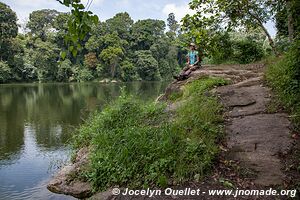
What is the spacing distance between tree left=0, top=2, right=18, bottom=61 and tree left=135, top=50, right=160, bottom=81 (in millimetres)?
23828

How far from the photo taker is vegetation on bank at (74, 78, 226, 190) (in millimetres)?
5098

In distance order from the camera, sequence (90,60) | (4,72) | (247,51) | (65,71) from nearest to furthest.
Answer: (247,51) < (4,72) < (65,71) < (90,60)

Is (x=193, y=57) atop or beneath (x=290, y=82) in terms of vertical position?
atop

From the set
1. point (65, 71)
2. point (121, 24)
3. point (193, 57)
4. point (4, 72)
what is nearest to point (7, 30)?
point (4, 72)

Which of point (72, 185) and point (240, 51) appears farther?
point (240, 51)

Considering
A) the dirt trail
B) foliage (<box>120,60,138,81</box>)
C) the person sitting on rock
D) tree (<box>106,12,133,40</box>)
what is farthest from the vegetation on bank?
tree (<box>106,12,133,40</box>)

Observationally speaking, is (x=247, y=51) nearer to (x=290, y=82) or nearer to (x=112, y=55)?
(x=290, y=82)

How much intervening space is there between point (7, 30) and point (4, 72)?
7126 mm

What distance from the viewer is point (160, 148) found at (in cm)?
561

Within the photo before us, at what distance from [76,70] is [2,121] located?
43996 mm

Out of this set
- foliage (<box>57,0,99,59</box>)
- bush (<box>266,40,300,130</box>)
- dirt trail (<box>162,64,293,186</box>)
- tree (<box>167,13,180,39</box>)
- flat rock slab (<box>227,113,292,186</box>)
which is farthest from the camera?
tree (<box>167,13,180,39</box>)

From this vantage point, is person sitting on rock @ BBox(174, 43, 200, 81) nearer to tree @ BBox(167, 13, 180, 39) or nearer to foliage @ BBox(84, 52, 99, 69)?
foliage @ BBox(84, 52, 99, 69)

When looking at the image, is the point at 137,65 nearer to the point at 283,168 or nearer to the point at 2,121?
the point at 2,121

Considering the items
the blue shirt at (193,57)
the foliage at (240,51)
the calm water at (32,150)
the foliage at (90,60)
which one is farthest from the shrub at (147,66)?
the blue shirt at (193,57)
